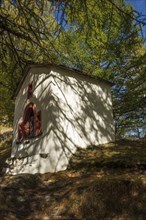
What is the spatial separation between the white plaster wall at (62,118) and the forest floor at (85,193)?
1.07 meters

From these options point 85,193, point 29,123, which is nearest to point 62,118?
point 29,123

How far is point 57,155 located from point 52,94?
8.59 feet

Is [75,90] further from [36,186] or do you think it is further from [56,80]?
[36,186]

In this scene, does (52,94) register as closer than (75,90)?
Yes

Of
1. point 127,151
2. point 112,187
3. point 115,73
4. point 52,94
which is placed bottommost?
point 112,187

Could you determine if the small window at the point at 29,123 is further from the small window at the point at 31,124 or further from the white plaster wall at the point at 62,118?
the white plaster wall at the point at 62,118

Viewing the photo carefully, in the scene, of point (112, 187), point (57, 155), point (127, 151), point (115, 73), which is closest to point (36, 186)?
point (57, 155)

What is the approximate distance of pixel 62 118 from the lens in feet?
32.2

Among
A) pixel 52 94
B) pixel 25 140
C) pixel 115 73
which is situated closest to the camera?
pixel 52 94

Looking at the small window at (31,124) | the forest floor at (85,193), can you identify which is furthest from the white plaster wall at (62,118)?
the forest floor at (85,193)

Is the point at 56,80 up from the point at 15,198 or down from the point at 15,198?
up

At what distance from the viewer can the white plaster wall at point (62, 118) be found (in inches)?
371

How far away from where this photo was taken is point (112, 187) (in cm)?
559

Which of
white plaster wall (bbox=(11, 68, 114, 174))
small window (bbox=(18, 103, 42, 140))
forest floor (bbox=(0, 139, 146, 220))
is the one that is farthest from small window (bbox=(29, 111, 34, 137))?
forest floor (bbox=(0, 139, 146, 220))
